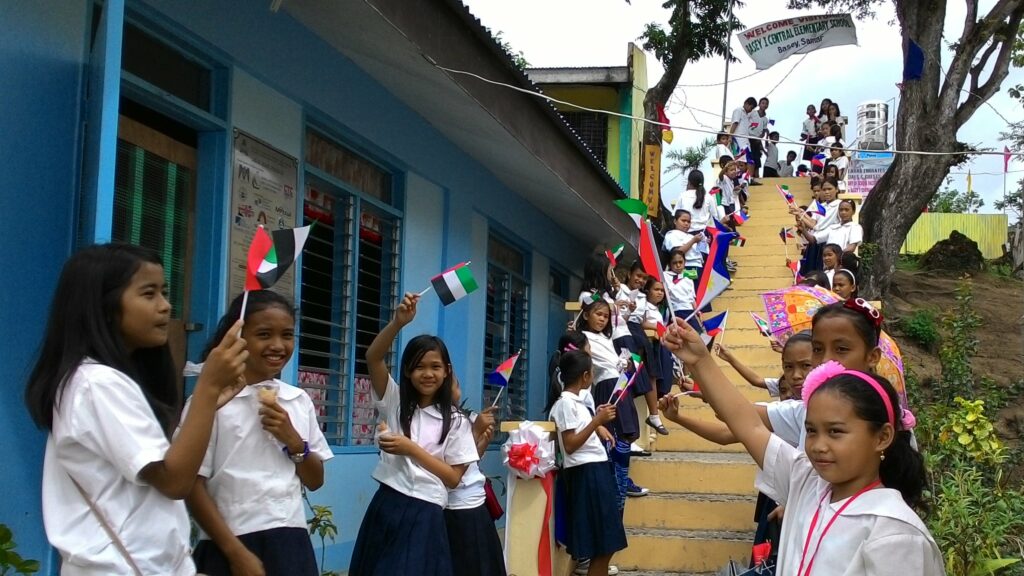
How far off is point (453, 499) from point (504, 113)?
2.76m

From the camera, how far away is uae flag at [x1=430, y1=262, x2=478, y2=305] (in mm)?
4762

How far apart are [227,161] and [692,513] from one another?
14.4ft

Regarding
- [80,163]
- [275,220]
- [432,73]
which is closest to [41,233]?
[80,163]

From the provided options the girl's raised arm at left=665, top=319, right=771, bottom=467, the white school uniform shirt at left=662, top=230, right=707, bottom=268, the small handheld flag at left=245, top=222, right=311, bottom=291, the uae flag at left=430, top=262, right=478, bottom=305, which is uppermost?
the white school uniform shirt at left=662, top=230, right=707, bottom=268

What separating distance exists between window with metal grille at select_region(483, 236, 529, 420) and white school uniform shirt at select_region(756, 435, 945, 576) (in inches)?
228

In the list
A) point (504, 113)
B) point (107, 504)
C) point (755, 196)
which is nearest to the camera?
point (107, 504)

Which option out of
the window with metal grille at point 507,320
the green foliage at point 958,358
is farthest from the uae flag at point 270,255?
the green foliage at point 958,358

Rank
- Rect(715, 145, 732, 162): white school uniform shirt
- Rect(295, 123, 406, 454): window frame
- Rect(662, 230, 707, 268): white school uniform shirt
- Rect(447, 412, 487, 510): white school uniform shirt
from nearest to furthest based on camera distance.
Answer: Rect(447, 412, 487, 510): white school uniform shirt < Rect(295, 123, 406, 454): window frame < Rect(662, 230, 707, 268): white school uniform shirt < Rect(715, 145, 732, 162): white school uniform shirt

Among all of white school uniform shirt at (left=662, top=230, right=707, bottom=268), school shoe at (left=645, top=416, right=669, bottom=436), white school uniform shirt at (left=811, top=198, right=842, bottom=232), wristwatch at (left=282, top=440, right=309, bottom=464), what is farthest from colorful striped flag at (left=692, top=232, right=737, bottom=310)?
white school uniform shirt at (left=811, top=198, right=842, bottom=232)

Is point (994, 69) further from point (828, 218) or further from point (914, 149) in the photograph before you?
point (828, 218)

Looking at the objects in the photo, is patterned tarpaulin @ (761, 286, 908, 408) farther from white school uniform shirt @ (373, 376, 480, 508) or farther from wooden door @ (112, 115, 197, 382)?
wooden door @ (112, 115, 197, 382)

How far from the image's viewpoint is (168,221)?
187 inches

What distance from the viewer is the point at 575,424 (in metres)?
6.26

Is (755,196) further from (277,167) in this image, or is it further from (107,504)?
(107,504)
